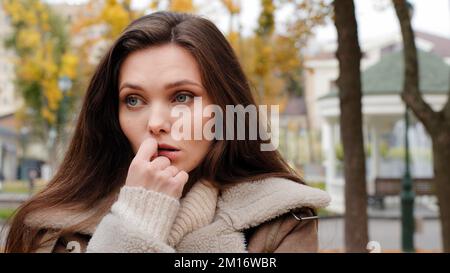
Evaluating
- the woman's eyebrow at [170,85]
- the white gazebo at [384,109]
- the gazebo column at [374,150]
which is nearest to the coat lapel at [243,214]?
the woman's eyebrow at [170,85]

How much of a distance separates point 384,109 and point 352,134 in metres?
12.7

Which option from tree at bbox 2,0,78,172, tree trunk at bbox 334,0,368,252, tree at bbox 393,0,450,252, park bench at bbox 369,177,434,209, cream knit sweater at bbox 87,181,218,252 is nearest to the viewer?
cream knit sweater at bbox 87,181,218,252

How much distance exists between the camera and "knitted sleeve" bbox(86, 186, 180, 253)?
1.49 metres

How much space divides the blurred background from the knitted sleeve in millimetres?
556

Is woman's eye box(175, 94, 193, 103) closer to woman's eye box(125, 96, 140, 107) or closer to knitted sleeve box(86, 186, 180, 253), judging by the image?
woman's eye box(125, 96, 140, 107)

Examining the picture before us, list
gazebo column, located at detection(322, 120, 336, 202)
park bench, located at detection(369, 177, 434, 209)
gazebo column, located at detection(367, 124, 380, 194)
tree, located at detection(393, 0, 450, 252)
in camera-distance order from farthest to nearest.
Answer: gazebo column, located at detection(367, 124, 380, 194)
gazebo column, located at detection(322, 120, 336, 202)
park bench, located at detection(369, 177, 434, 209)
tree, located at detection(393, 0, 450, 252)

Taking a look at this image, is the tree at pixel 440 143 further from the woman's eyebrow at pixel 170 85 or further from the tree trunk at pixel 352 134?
the woman's eyebrow at pixel 170 85

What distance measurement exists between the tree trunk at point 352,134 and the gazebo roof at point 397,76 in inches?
467

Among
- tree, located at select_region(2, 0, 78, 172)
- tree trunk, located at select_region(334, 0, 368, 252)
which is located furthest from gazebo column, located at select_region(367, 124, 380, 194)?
tree trunk, located at select_region(334, 0, 368, 252)
